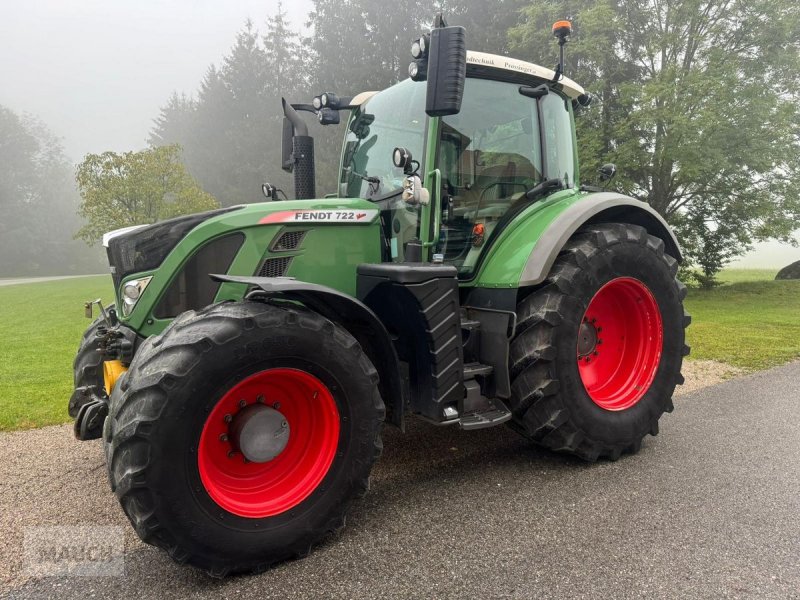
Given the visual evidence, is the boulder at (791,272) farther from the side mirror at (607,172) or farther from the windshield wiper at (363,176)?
the windshield wiper at (363,176)

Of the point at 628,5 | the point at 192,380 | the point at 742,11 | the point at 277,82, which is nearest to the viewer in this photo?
the point at 192,380

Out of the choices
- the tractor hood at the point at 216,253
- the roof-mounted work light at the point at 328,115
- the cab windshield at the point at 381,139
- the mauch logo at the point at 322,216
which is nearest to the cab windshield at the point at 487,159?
the cab windshield at the point at 381,139

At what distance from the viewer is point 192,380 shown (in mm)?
2152

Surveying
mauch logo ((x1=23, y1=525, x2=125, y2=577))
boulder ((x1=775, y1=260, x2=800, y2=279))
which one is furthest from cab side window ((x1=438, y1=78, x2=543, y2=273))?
boulder ((x1=775, y1=260, x2=800, y2=279))

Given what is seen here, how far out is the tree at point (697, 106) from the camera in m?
12.3

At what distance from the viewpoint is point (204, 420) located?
87.0 inches

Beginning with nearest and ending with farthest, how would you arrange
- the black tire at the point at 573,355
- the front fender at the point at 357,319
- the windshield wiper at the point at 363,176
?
the front fender at the point at 357,319 → the black tire at the point at 573,355 → the windshield wiper at the point at 363,176

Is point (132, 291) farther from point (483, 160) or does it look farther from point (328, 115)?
point (483, 160)

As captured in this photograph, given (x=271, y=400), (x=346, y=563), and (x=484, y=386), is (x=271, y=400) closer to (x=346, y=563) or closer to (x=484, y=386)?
(x=346, y=563)

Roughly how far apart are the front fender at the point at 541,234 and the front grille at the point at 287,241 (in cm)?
113

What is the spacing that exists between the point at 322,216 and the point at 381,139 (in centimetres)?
80

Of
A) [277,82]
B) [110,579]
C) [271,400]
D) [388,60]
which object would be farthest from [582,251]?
[277,82]

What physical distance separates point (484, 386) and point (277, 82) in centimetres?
3660

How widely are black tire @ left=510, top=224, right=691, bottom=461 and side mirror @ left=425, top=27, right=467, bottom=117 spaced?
1.24 m
